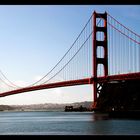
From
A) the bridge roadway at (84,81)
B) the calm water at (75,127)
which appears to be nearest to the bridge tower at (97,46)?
the bridge roadway at (84,81)

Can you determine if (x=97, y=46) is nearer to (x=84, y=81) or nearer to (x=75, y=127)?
(x=84, y=81)

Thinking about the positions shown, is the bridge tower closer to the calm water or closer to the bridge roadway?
the bridge roadway

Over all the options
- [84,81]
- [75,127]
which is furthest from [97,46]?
[75,127]

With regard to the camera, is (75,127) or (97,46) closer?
(75,127)

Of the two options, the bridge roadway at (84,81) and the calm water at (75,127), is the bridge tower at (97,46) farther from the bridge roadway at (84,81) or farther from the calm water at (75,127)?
the calm water at (75,127)

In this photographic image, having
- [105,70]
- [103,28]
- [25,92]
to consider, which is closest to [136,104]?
[105,70]

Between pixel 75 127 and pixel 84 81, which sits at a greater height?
pixel 84 81

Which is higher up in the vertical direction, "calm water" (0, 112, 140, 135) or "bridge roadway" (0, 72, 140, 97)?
"bridge roadway" (0, 72, 140, 97)

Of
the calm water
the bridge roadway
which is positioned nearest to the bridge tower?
the bridge roadway

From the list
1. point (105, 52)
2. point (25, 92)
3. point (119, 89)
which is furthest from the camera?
point (119, 89)
